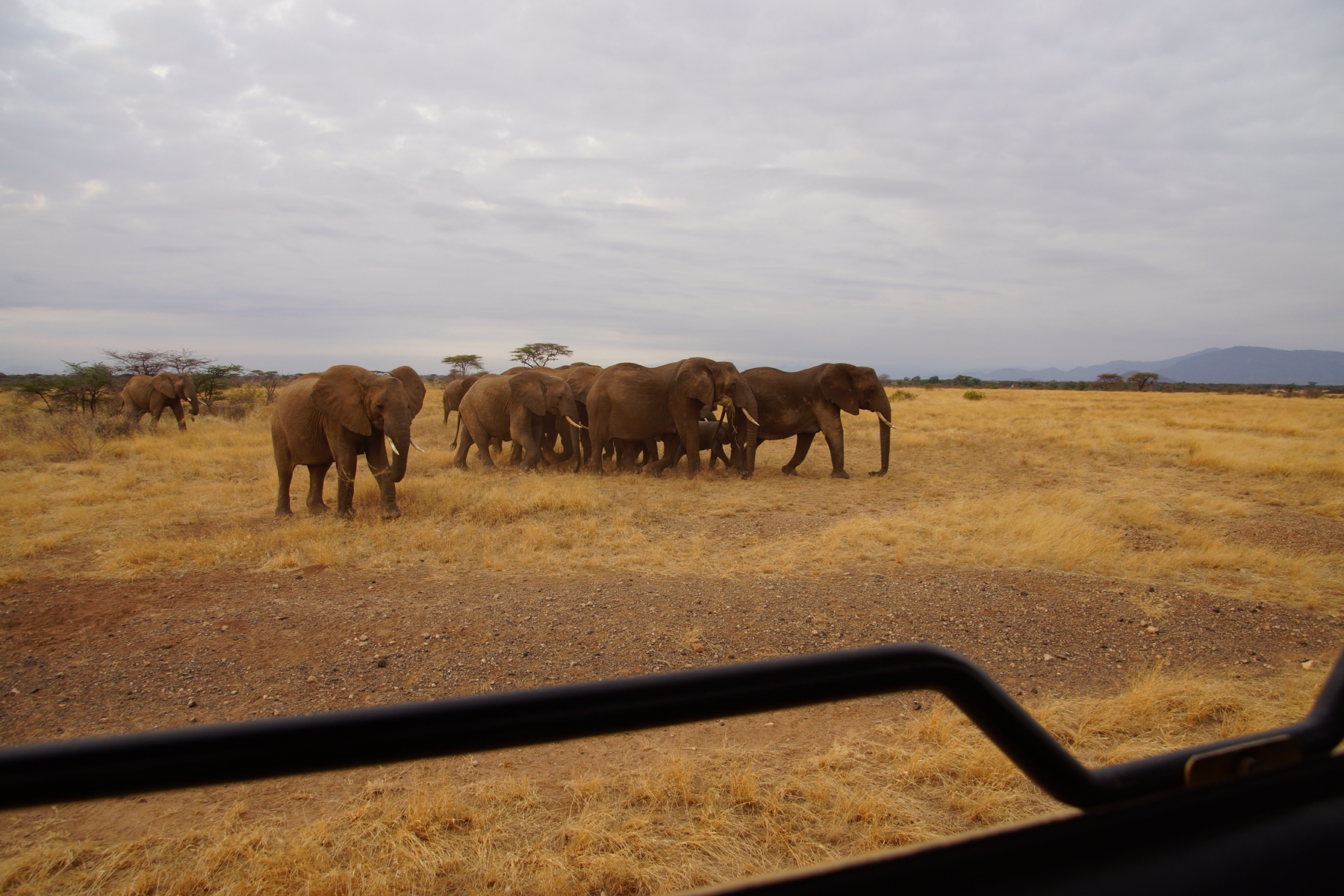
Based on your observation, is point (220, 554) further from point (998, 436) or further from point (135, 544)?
point (998, 436)

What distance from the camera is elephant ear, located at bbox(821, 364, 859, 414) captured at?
13.8 m

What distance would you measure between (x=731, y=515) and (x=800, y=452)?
4.89m

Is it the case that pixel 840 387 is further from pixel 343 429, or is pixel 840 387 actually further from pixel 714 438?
pixel 343 429

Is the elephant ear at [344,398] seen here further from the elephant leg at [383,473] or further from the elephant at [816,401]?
the elephant at [816,401]

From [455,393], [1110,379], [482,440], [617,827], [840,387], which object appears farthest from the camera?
[1110,379]

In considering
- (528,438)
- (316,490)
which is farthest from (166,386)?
(316,490)

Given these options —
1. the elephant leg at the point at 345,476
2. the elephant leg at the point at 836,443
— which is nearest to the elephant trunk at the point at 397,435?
the elephant leg at the point at 345,476

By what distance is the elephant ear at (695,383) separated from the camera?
13.0m

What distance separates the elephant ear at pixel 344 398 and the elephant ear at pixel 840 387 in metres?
8.64

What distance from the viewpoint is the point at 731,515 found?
32.1 ft

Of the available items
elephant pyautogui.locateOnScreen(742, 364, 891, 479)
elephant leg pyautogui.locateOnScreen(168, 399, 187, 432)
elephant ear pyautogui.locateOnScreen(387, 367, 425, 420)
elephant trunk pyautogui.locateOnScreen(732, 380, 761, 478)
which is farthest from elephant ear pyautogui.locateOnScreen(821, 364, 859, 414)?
elephant leg pyautogui.locateOnScreen(168, 399, 187, 432)

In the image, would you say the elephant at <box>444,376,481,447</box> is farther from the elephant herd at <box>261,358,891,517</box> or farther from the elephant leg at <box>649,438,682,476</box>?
the elephant leg at <box>649,438,682,476</box>

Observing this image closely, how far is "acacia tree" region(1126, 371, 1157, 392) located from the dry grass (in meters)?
74.0

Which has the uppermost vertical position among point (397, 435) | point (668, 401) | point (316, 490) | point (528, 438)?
point (668, 401)
